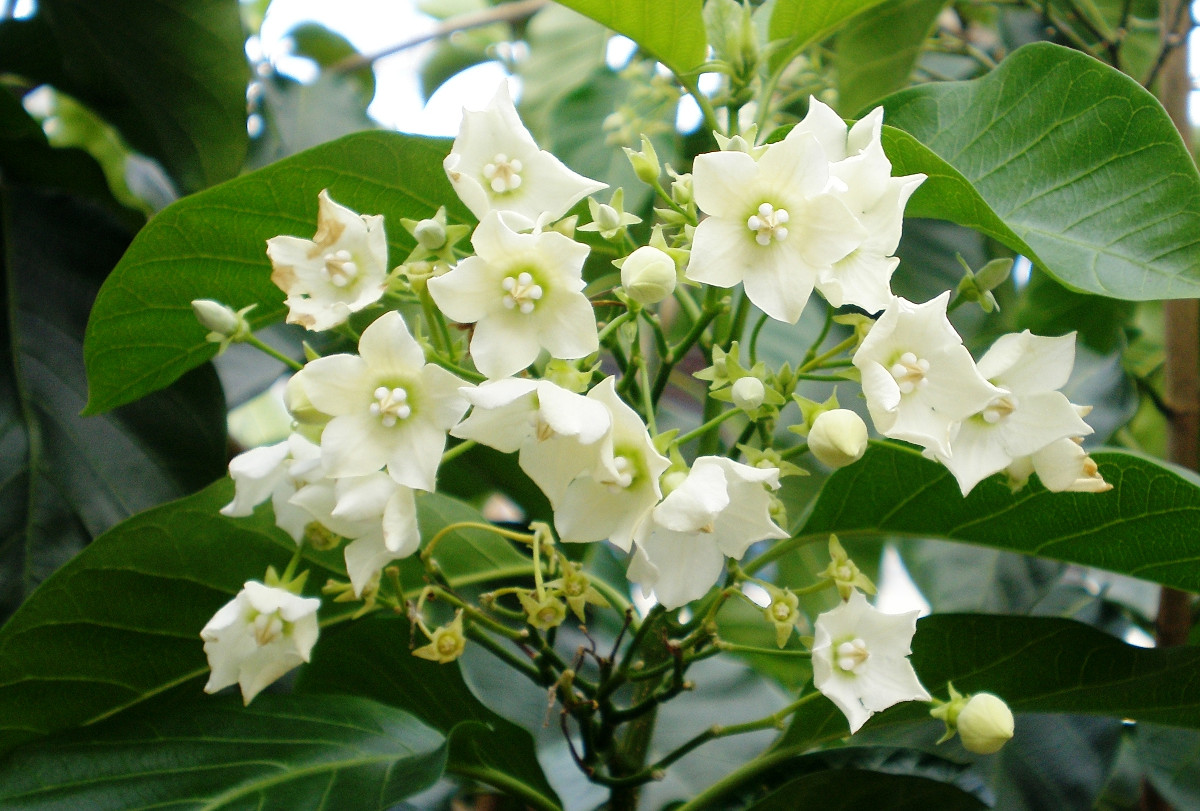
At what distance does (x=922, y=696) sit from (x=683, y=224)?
0.31 meters

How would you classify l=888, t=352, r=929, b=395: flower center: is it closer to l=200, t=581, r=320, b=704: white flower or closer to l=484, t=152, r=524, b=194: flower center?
l=484, t=152, r=524, b=194: flower center

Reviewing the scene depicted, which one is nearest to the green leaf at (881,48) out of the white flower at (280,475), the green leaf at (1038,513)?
the green leaf at (1038,513)

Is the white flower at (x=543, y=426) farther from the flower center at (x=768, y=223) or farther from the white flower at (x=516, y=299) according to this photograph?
the flower center at (x=768, y=223)

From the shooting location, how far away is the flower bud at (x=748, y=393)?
1.82 feet

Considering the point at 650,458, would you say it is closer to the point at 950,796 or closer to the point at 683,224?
the point at 683,224

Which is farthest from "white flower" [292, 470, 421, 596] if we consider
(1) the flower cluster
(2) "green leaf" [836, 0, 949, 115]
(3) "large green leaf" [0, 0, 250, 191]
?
(2) "green leaf" [836, 0, 949, 115]

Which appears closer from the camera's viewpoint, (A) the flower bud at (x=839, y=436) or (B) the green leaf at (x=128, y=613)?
(A) the flower bud at (x=839, y=436)

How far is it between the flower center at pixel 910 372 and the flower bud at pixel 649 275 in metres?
0.13

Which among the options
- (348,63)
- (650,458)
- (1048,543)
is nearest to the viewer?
(650,458)

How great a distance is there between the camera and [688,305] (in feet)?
2.55

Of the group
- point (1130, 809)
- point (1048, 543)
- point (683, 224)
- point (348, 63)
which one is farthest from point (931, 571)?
point (348, 63)

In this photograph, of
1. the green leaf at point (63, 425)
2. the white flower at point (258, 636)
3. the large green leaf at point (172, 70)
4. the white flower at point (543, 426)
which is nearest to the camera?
the white flower at point (543, 426)

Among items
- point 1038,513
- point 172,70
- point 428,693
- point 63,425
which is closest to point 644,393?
point 1038,513

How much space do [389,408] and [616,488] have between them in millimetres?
→ 131
